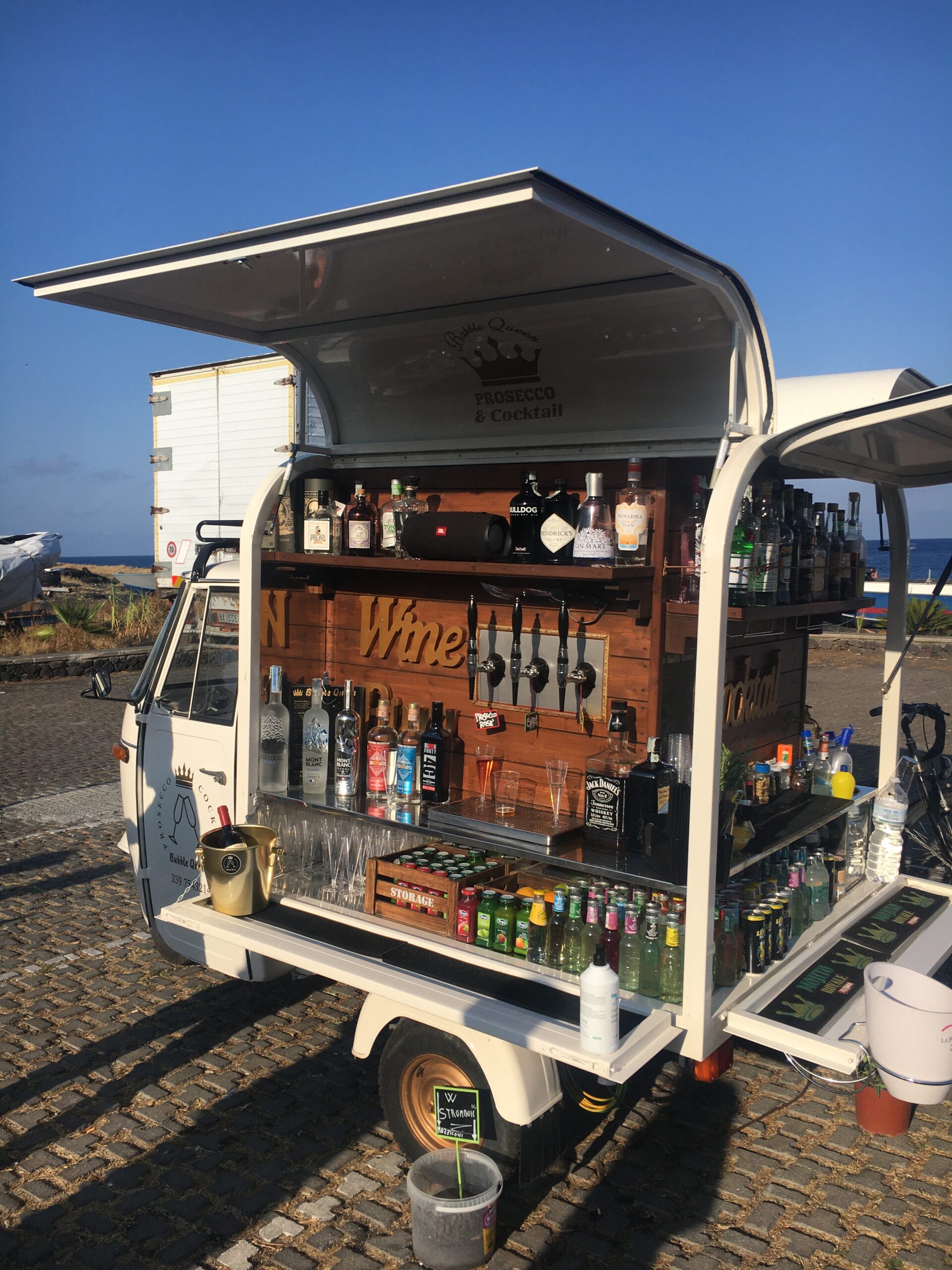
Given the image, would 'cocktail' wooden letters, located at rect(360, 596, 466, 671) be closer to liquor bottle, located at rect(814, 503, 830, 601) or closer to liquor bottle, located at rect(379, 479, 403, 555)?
liquor bottle, located at rect(379, 479, 403, 555)

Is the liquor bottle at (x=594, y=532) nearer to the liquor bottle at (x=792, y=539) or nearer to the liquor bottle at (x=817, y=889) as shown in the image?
the liquor bottle at (x=792, y=539)

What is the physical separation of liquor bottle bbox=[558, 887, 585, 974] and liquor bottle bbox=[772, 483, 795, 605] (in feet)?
4.21

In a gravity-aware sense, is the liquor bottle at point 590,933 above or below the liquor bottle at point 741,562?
below

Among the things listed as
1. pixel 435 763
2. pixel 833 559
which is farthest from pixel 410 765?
pixel 833 559

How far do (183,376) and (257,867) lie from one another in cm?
1081

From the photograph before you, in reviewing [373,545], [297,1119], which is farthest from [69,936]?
[373,545]

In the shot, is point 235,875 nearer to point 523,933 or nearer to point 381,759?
point 381,759

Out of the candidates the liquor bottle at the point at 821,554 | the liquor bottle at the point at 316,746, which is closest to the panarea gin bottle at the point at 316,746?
the liquor bottle at the point at 316,746

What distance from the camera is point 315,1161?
11.4 feet

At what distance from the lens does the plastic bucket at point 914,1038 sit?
2.52m

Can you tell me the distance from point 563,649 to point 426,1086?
1591 mm

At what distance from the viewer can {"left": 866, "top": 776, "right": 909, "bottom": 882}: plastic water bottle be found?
4059 millimetres

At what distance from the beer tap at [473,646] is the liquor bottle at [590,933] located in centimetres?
110

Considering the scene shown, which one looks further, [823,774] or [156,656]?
[156,656]
